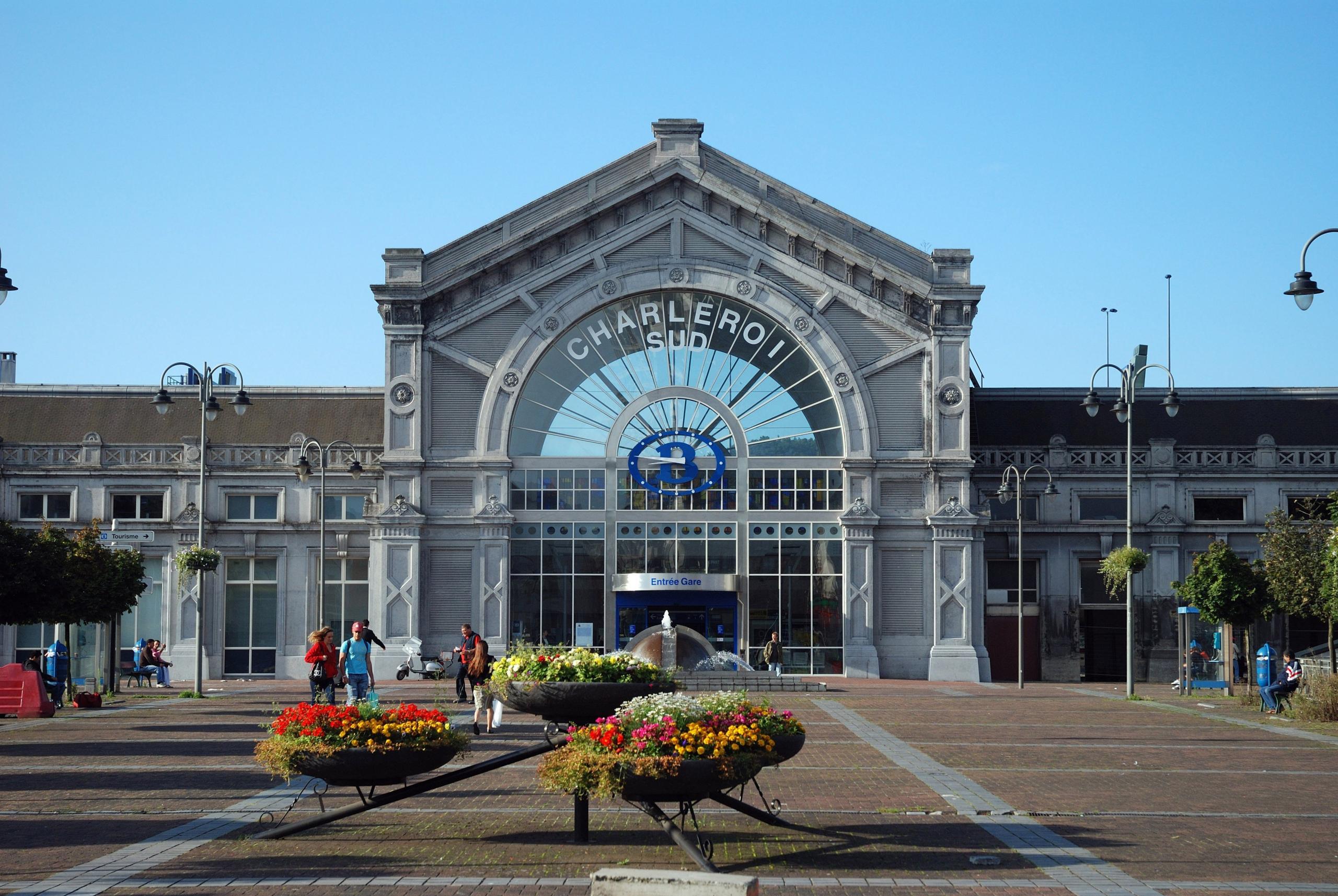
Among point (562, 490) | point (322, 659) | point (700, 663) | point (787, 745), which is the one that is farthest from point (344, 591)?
point (787, 745)

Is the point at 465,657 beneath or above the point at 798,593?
beneath

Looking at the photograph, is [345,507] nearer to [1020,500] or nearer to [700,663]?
[700,663]

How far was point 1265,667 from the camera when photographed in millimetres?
37156

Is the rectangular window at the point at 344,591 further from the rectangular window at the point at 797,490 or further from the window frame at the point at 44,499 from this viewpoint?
the rectangular window at the point at 797,490

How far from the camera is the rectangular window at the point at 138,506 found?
5638 centimetres

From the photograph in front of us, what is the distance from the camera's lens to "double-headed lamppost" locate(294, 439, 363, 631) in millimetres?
46688

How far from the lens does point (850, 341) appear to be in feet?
178

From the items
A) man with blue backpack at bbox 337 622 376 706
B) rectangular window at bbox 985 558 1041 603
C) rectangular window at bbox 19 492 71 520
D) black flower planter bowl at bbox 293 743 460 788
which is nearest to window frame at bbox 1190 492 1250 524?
rectangular window at bbox 985 558 1041 603

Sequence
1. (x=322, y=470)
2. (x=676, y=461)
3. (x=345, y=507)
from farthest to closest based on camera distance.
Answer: (x=345, y=507)
(x=676, y=461)
(x=322, y=470)

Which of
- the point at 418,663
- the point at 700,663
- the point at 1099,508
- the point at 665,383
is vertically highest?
the point at 665,383

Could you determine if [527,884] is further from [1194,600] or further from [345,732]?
[1194,600]

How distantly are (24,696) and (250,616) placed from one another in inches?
953

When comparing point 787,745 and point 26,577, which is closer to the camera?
point 787,745

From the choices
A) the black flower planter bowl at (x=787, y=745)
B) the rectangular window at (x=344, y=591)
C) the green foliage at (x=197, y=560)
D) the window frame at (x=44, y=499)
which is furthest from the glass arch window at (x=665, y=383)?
the black flower planter bowl at (x=787, y=745)
